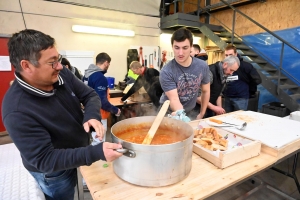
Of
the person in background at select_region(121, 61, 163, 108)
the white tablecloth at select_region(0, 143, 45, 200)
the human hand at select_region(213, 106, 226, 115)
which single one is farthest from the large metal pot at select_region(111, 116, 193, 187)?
the person in background at select_region(121, 61, 163, 108)

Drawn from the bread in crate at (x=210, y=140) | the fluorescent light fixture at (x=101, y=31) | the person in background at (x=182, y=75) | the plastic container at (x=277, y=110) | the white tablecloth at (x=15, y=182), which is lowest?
the plastic container at (x=277, y=110)

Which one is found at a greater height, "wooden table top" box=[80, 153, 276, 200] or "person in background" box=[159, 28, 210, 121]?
"person in background" box=[159, 28, 210, 121]

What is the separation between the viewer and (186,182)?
90cm

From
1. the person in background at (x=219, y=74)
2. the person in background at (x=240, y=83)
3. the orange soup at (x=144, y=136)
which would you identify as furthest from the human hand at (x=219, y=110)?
the orange soup at (x=144, y=136)

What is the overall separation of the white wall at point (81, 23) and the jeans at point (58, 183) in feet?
12.7

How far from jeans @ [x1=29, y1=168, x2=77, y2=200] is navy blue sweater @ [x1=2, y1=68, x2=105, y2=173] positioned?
0.37ft

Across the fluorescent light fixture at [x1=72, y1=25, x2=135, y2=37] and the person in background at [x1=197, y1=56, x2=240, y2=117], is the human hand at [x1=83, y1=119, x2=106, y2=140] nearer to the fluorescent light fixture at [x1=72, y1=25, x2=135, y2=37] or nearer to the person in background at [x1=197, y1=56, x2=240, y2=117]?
the person in background at [x1=197, y1=56, x2=240, y2=117]

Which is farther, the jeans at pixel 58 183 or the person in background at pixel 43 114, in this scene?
the jeans at pixel 58 183

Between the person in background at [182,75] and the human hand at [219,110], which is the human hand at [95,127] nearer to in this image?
the person in background at [182,75]

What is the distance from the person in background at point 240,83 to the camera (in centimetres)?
293

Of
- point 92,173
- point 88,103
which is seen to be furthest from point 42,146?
point 88,103

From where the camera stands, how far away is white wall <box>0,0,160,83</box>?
385 centimetres

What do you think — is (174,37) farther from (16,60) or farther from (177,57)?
(16,60)

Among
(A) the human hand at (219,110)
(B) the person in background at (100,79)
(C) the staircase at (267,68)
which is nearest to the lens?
(A) the human hand at (219,110)
